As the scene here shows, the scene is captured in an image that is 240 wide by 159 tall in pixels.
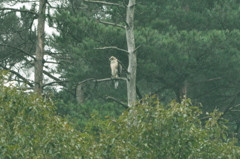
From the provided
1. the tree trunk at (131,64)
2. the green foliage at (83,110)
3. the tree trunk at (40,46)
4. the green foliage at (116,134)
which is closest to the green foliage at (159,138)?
the green foliage at (116,134)

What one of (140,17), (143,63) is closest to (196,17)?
(140,17)

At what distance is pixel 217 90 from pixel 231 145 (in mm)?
11722

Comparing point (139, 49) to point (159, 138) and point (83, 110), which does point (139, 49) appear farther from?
point (159, 138)

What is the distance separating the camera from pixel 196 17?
21.9m

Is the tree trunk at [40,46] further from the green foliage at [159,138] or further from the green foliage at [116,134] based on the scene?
the green foliage at [159,138]

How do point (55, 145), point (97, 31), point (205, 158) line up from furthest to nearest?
point (97, 31) < point (205, 158) < point (55, 145)

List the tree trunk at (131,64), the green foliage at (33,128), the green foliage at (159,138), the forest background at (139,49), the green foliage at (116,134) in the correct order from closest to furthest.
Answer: the green foliage at (33,128) → the green foliage at (116,134) → the green foliage at (159,138) → the tree trunk at (131,64) → the forest background at (139,49)

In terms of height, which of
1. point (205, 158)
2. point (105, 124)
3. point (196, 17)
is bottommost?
point (205, 158)

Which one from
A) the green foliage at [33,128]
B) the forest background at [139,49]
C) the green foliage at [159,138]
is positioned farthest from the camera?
the forest background at [139,49]

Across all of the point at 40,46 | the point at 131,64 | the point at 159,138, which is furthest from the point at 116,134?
the point at 40,46

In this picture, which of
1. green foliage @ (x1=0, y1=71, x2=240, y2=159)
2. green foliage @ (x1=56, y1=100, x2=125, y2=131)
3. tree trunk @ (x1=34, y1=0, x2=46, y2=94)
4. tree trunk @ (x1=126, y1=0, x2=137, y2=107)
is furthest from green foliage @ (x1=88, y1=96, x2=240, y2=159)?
tree trunk @ (x1=34, y1=0, x2=46, y2=94)

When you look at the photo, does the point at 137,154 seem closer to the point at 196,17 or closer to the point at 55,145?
the point at 55,145

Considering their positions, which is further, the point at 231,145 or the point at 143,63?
the point at 143,63

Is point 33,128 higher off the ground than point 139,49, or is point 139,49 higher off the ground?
point 139,49
